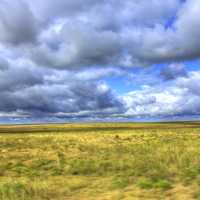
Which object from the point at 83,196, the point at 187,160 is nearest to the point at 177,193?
the point at 83,196

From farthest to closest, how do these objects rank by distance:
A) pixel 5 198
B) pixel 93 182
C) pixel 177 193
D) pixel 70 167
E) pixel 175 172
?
1. pixel 70 167
2. pixel 175 172
3. pixel 93 182
4. pixel 177 193
5. pixel 5 198

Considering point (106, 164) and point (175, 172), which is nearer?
point (175, 172)

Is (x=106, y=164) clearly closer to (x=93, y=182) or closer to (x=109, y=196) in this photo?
(x=93, y=182)

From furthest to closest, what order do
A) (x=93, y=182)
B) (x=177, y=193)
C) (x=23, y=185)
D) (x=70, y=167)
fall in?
(x=70, y=167) → (x=93, y=182) → (x=23, y=185) → (x=177, y=193)

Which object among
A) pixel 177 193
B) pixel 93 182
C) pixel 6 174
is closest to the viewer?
pixel 177 193

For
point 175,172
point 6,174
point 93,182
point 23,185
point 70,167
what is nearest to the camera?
point 23,185

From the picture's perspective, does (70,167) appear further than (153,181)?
Yes

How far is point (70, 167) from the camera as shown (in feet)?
64.3

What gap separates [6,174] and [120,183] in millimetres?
7733

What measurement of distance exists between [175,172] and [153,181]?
103 inches

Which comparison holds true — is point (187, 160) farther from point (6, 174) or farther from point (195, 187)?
point (6, 174)

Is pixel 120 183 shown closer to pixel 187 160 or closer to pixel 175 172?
pixel 175 172

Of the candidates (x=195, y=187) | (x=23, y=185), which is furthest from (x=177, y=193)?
(x=23, y=185)

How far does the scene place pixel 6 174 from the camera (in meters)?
18.4
